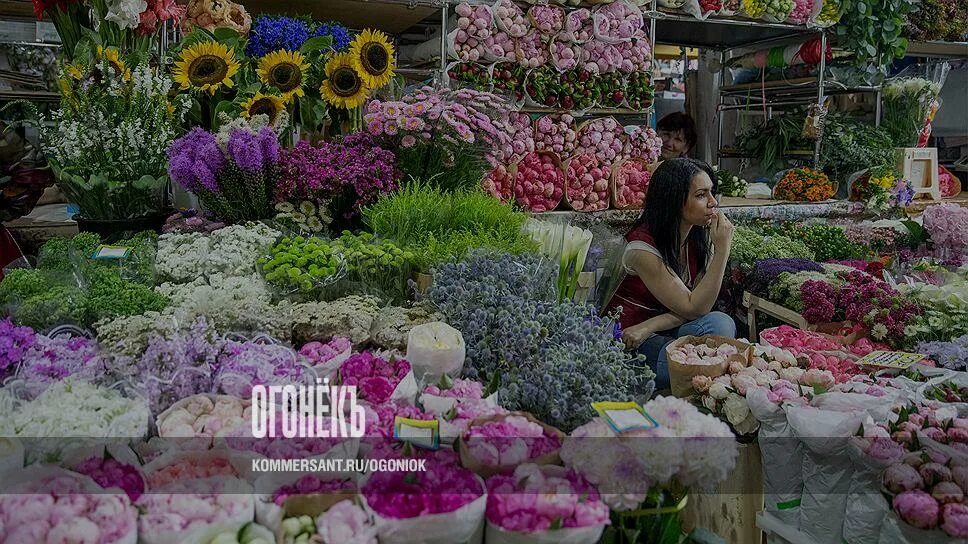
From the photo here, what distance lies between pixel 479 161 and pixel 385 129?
425 millimetres

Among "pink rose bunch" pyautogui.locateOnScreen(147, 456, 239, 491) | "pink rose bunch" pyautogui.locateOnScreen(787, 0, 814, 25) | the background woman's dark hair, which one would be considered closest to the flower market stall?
"pink rose bunch" pyautogui.locateOnScreen(147, 456, 239, 491)

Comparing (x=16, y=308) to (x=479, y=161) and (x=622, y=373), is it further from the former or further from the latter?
(x=479, y=161)

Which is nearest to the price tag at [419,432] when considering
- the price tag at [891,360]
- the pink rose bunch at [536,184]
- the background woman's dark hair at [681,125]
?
the price tag at [891,360]

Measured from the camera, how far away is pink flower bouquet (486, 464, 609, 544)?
1.23 metres

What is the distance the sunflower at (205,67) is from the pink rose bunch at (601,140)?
7.29ft

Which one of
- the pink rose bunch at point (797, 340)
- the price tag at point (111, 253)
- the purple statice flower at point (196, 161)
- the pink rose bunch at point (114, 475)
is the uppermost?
the purple statice flower at point (196, 161)

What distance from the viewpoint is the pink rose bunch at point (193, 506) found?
1.19 m

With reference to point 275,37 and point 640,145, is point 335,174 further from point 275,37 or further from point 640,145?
point 640,145

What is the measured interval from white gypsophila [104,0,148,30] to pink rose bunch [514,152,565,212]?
7.29ft

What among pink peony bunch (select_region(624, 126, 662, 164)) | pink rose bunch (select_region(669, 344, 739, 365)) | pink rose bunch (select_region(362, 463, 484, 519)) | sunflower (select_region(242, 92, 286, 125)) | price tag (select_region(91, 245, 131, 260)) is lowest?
pink rose bunch (select_region(669, 344, 739, 365))

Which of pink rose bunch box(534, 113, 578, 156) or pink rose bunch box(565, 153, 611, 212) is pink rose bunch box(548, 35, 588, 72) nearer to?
pink rose bunch box(534, 113, 578, 156)

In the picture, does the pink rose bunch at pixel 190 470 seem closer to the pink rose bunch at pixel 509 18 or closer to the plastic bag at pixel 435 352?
the plastic bag at pixel 435 352

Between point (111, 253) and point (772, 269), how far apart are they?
9.31 ft

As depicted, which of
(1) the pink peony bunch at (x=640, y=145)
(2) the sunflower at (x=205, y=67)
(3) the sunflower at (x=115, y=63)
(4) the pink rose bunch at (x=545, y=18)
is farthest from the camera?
(1) the pink peony bunch at (x=640, y=145)
